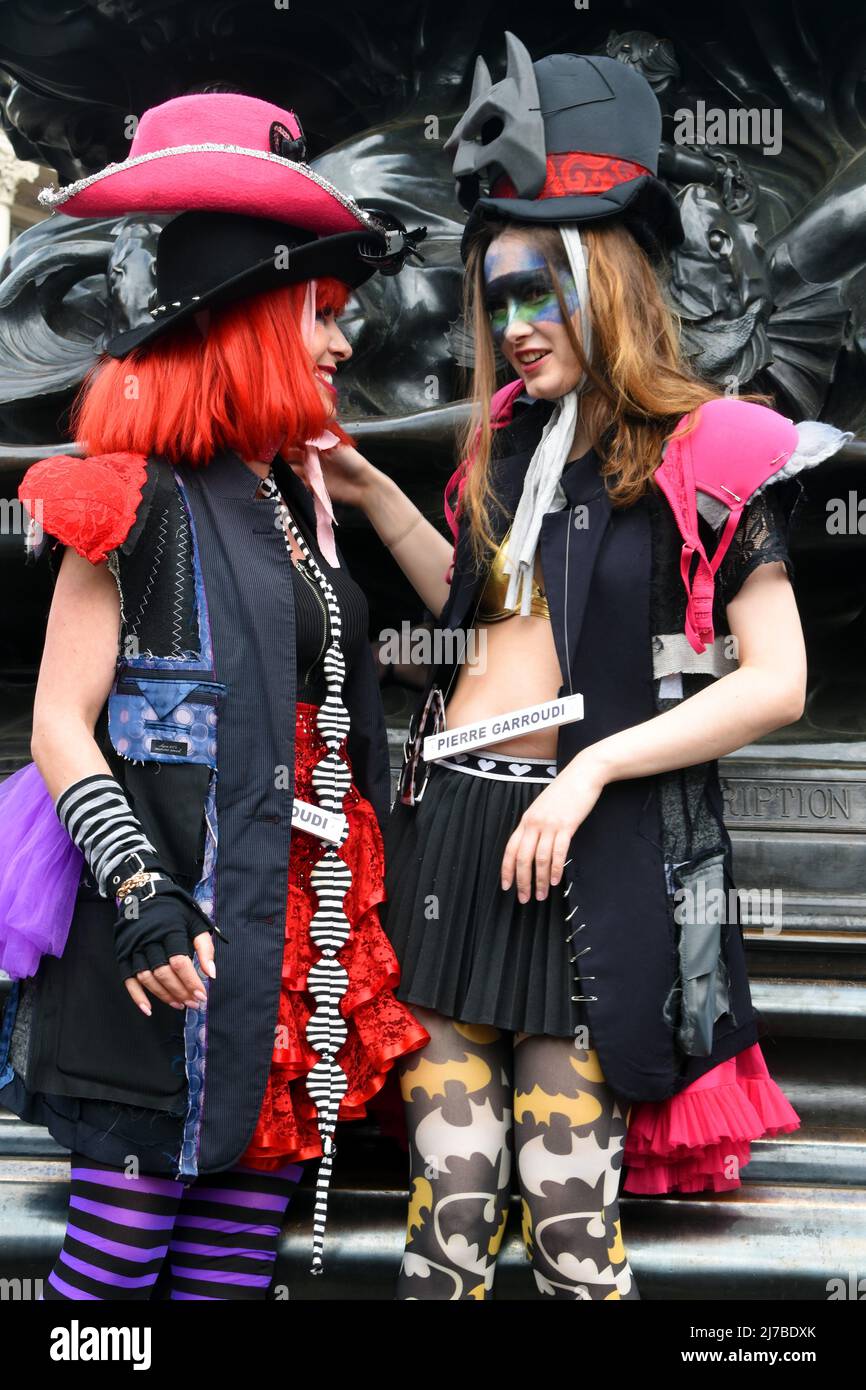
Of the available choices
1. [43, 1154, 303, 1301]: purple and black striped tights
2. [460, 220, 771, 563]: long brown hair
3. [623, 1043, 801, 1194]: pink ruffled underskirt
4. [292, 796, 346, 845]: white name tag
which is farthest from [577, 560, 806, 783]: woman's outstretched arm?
[43, 1154, 303, 1301]: purple and black striped tights

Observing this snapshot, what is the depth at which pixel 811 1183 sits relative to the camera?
275 centimetres

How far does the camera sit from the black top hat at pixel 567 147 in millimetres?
2229

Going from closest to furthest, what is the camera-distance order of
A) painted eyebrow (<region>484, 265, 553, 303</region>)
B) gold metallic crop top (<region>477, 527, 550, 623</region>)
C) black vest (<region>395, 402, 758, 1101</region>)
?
black vest (<region>395, 402, 758, 1101</region>), painted eyebrow (<region>484, 265, 553, 303</region>), gold metallic crop top (<region>477, 527, 550, 623</region>)

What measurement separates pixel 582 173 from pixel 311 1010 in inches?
54.7

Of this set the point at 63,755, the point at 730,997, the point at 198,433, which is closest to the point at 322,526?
the point at 198,433

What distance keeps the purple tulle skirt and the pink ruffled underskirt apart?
948 mm

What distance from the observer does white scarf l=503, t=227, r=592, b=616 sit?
2.22 meters

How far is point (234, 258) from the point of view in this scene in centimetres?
231

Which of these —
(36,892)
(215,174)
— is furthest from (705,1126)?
(215,174)

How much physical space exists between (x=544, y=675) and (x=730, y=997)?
0.59 m

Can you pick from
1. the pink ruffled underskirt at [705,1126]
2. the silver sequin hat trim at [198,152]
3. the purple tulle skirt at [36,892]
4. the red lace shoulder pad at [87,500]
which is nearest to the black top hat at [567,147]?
the silver sequin hat trim at [198,152]

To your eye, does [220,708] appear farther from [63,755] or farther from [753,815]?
[753,815]

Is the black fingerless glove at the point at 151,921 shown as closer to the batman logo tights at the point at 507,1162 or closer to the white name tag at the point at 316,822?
the white name tag at the point at 316,822

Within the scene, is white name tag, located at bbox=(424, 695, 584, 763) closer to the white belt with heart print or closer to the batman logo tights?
the white belt with heart print
